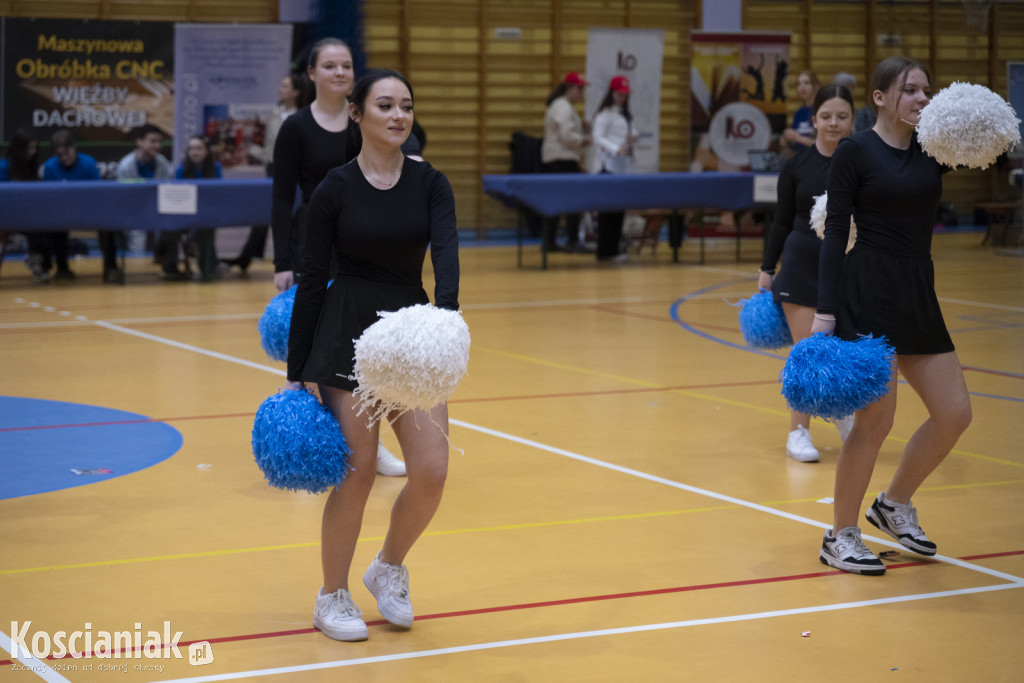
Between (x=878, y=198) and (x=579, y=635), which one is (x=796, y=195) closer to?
(x=878, y=198)

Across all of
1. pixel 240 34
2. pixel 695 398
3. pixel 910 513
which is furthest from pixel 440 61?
pixel 910 513

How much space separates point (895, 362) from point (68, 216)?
31.3 ft

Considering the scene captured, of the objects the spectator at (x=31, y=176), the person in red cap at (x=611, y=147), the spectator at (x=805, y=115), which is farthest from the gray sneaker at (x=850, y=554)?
the person in red cap at (x=611, y=147)

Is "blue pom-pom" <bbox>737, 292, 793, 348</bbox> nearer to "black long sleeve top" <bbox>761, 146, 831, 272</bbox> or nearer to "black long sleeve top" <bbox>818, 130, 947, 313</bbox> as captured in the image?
"black long sleeve top" <bbox>761, 146, 831, 272</bbox>

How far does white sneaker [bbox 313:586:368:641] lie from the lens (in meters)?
3.60

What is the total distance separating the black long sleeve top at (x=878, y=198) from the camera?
4.17 metres

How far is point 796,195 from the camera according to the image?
19.6 feet

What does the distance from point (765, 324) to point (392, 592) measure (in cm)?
289

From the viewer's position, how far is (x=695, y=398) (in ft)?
24.0

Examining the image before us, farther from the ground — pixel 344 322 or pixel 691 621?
pixel 344 322

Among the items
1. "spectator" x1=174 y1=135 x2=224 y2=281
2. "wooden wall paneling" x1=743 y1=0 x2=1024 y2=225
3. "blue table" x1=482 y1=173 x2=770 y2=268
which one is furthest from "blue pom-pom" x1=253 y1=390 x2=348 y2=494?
"wooden wall paneling" x1=743 y1=0 x2=1024 y2=225

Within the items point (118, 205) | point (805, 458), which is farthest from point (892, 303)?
point (118, 205)

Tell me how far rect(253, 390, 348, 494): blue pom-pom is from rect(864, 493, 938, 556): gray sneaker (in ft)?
6.60

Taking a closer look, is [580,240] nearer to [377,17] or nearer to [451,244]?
[377,17]
